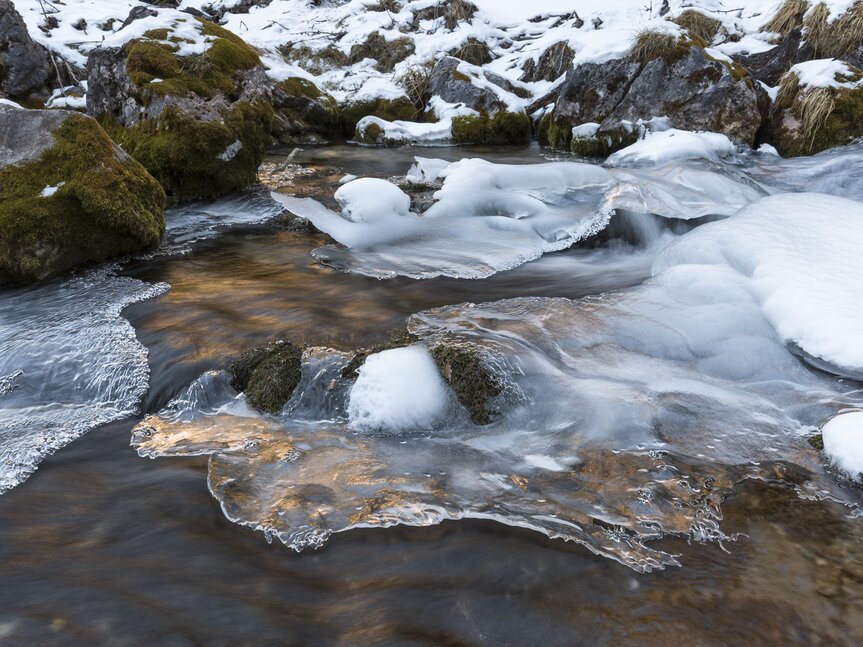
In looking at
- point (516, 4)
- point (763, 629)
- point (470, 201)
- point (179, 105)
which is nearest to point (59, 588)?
point (763, 629)

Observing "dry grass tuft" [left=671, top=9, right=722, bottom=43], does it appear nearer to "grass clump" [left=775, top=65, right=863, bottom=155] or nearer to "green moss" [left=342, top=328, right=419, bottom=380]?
"grass clump" [left=775, top=65, right=863, bottom=155]

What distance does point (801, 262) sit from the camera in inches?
149

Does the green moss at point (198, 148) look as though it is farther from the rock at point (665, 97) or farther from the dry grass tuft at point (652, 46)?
the dry grass tuft at point (652, 46)

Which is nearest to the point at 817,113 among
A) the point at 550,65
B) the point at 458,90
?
the point at 550,65

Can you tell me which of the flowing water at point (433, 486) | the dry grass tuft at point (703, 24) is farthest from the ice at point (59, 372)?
the dry grass tuft at point (703, 24)

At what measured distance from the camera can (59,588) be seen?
189 centimetres

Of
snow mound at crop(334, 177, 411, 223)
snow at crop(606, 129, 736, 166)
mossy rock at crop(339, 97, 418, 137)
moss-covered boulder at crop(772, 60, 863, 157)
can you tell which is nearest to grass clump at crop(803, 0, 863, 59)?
moss-covered boulder at crop(772, 60, 863, 157)

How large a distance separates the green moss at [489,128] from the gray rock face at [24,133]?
8464 millimetres

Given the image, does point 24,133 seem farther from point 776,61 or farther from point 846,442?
point 776,61

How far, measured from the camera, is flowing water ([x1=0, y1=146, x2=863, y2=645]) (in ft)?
5.82

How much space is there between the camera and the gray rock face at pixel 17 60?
13977mm

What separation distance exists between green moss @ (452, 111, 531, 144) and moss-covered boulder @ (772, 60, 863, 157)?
4934 millimetres

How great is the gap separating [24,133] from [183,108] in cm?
222

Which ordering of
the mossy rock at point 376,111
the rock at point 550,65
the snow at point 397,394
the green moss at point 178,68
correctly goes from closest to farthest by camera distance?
the snow at point 397,394, the green moss at point 178,68, the mossy rock at point 376,111, the rock at point 550,65
